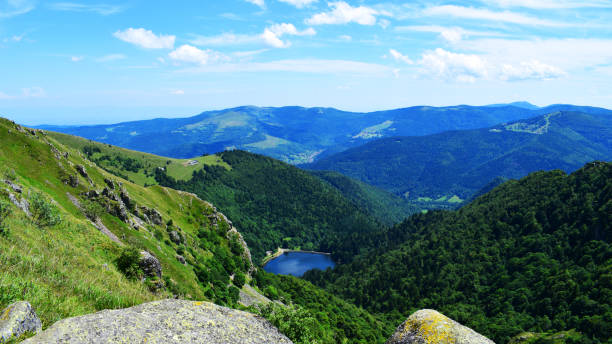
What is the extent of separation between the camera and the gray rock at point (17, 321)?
36.3 feet

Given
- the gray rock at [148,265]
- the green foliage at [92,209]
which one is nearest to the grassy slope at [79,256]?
the green foliage at [92,209]

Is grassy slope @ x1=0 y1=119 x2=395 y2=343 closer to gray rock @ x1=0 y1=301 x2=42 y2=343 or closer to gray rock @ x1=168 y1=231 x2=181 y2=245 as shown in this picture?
gray rock @ x1=0 y1=301 x2=42 y2=343

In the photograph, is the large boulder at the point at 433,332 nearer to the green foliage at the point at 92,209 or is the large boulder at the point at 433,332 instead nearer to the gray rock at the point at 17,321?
the gray rock at the point at 17,321

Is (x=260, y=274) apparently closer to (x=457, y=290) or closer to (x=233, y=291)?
(x=233, y=291)

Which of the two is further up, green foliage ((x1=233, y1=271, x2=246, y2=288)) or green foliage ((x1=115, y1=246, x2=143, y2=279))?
green foliage ((x1=115, y1=246, x2=143, y2=279))

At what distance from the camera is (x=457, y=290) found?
163 m

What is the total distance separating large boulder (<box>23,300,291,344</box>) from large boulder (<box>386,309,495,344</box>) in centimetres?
713

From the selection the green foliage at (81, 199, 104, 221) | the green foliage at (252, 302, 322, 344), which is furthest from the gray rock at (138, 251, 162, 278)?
the green foliage at (81, 199, 104, 221)

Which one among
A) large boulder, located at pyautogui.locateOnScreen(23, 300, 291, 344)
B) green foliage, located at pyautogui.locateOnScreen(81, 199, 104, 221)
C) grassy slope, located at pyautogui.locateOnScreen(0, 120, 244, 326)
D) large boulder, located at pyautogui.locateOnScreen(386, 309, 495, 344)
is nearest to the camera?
large boulder, located at pyautogui.locateOnScreen(23, 300, 291, 344)

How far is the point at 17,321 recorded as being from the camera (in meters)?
11.4

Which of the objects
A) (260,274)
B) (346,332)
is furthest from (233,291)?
(346,332)

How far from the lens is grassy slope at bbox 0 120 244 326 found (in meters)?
15.1

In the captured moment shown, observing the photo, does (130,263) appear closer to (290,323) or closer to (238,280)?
(290,323)

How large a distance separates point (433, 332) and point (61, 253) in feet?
87.2
